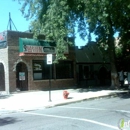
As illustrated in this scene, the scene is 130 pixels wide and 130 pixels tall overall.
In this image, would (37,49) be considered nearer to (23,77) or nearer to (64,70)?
(23,77)

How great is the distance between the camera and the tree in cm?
2014

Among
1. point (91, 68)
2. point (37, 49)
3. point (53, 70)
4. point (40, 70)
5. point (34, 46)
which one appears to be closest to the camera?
point (34, 46)

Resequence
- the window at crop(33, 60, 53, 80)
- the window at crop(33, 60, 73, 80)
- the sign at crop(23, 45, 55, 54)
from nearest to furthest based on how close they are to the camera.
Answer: the sign at crop(23, 45, 55, 54), the window at crop(33, 60, 53, 80), the window at crop(33, 60, 73, 80)

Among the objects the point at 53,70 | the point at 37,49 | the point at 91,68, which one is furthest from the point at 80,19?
the point at 91,68

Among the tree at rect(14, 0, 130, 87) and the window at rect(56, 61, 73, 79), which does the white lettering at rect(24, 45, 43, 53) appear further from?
the window at rect(56, 61, 73, 79)

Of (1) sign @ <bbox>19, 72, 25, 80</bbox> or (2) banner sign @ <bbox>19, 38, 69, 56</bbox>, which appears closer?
(2) banner sign @ <bbox>19, 38, 69, 56</bbox>

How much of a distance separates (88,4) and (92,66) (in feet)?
43.4

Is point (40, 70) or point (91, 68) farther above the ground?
point (91, 68)

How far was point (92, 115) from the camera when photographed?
39.5 ft

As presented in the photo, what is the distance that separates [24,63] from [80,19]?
5717 millimetres

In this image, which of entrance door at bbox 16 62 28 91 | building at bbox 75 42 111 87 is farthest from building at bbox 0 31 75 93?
building at bbox 75 42 111 87

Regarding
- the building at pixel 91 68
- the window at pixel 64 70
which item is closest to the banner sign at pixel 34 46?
the window at pixel 64 70

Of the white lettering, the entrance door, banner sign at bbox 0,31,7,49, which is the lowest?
the entrance door

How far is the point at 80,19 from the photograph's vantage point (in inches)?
938
